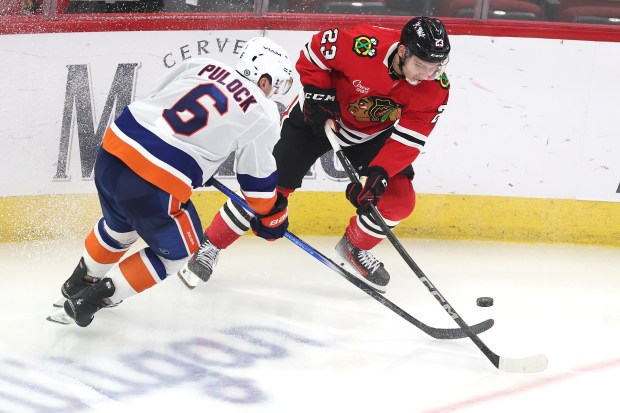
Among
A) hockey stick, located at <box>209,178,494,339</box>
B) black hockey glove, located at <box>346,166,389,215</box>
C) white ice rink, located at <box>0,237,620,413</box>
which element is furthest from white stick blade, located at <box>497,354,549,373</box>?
black hockey glove, located at <box>346,166,389,215</box>

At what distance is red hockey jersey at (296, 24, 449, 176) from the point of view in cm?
330

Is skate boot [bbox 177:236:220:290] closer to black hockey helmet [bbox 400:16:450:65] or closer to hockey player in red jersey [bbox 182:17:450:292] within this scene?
hockey player in red jersey [bbox 182:17:450:292]

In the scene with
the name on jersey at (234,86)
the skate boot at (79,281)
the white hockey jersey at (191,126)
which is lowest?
the skate boot at (79,281)

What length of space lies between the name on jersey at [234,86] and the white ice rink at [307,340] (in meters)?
0.82

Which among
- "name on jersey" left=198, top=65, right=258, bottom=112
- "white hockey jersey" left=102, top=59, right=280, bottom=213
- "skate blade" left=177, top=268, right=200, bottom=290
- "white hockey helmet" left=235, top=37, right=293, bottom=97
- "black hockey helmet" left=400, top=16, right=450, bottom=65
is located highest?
"black hockey helmet" left=400, top=16, right=450, bottom=65

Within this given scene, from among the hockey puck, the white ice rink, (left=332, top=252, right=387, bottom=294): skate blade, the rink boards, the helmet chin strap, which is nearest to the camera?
the white ice rink

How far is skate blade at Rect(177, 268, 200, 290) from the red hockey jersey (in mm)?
838

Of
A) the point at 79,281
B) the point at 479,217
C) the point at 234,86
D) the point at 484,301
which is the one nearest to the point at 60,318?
the point at 79,281

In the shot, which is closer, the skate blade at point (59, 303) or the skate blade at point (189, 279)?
the skate blade at point (59, 303)

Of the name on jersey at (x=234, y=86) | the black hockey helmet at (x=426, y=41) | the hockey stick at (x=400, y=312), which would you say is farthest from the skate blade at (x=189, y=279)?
the black hockey helmet at (x=426, y=41)

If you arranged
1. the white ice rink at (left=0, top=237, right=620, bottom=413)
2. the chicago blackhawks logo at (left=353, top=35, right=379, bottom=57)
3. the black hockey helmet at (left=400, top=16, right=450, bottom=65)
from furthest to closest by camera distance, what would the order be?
the chicago blackhawks logo at (left=353, top=35, right=379, bottom=57), the black hockey helmet at (left=400, top=16, right=450, bottom=65), the white ice rink at (left=0, top=237, right=620, bottom=413)

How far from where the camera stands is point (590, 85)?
4.12 m

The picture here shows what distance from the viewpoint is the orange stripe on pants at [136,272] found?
297 cm

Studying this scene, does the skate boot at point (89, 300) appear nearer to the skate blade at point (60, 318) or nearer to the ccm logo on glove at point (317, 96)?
the skate blade at point (60, 318)
